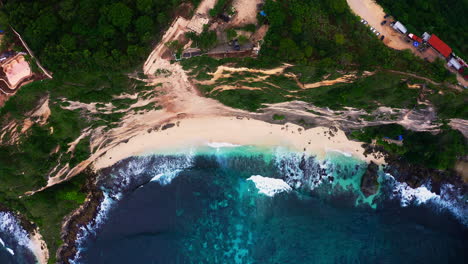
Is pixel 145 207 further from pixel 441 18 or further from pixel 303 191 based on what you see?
pixel 441 18

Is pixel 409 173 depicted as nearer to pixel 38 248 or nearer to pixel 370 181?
pixel 370 181

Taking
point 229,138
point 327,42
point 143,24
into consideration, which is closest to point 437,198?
point 327,42

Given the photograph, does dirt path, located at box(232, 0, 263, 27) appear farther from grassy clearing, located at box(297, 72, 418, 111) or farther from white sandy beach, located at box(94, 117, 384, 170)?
white sandy beach, located at box(94, 117, 384, 170)

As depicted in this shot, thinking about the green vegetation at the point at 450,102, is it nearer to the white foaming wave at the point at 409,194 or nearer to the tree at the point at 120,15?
the white foaming wave at the point at 409,194

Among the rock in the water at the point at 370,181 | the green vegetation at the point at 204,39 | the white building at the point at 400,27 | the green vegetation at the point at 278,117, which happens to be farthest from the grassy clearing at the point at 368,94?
the green vegetation at the point at 204,39

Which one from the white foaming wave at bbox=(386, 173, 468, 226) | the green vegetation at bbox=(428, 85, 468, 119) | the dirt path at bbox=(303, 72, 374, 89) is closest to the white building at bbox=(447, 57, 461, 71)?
the green vegetation at bbox=(428, 85, 468, 119)

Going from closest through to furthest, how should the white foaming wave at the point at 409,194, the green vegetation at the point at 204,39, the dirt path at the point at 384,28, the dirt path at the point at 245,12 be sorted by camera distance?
the green vegetation at the point at 204,39, the dirt path at the point at 245,12, the dirt path at the point at 384,28, the white foaming wave at the point at 409,194
